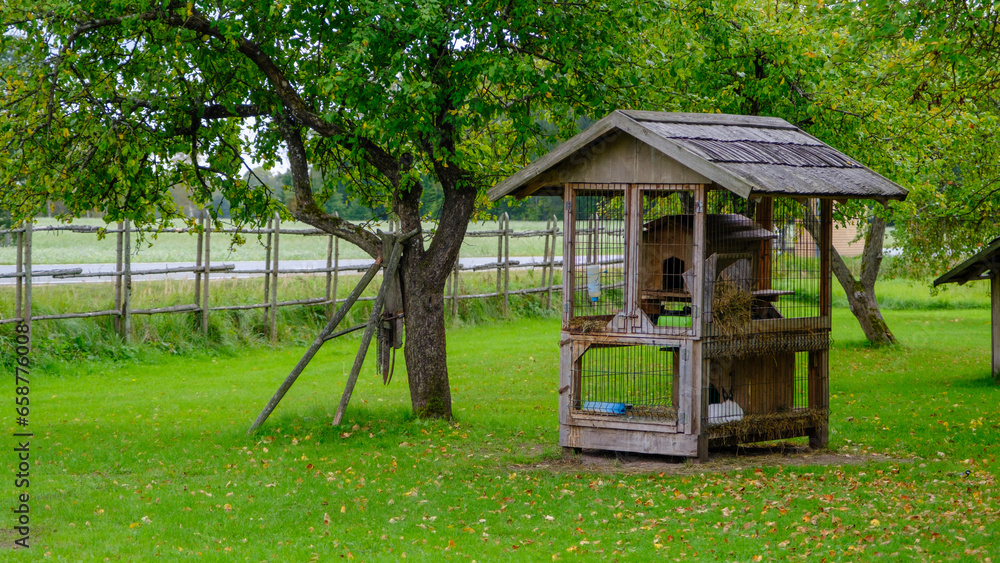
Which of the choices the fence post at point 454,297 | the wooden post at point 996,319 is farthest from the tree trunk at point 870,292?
the fence post at point 454,297

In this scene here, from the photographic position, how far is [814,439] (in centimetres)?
998

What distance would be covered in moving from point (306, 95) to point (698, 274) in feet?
18.4

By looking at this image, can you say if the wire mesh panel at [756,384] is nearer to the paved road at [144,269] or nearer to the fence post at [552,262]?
the paved road at [144,269]

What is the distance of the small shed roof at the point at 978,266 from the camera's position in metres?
14.4

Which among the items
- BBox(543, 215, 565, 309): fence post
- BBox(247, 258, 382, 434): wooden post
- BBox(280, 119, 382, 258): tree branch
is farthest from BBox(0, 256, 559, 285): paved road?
BBox(247, 258, 382, 434): wooden post

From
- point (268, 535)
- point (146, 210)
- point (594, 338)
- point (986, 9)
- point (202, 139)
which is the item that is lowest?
point (268, 535)

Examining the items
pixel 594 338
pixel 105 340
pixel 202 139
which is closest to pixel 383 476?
pixel 594 338

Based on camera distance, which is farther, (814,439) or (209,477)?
(814,439)

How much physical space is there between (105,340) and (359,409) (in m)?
7.21

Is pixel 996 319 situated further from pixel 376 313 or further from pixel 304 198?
pixel 304 198

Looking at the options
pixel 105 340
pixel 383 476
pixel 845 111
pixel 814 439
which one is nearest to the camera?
pixel 383 476

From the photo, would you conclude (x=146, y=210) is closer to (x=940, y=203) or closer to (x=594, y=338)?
(x=594, y=338)

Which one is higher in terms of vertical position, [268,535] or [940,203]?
[940,203]

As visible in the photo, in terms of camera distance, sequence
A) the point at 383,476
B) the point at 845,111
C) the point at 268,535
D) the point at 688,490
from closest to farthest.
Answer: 1. the point at 268,535
2. the point at 688,490
3. the point at 383,476
4. the point at 845,111
